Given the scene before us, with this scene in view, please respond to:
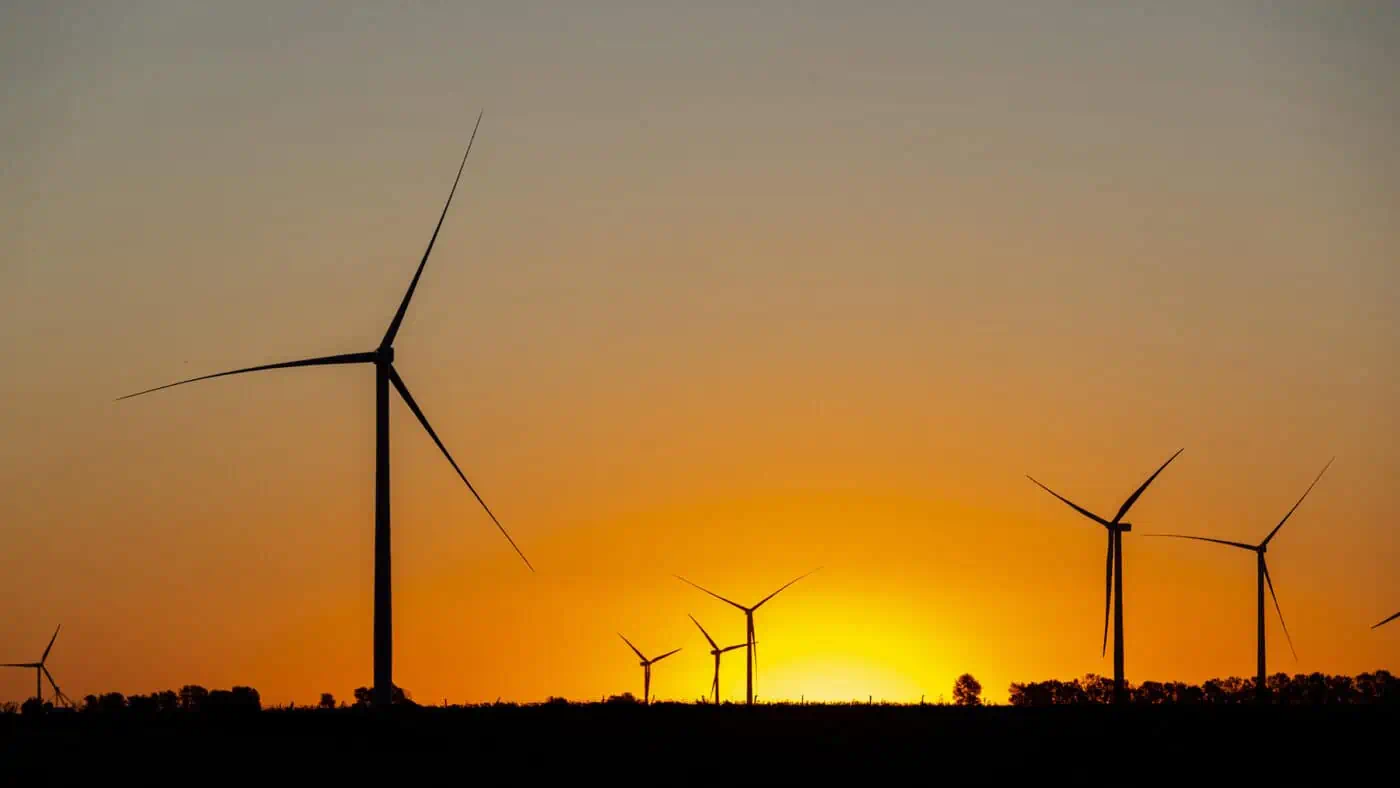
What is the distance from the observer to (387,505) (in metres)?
79.8

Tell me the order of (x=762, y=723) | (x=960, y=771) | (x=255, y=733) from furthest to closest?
(x=762, y=723) → (x=255, y=733) → (x=960, y=771)

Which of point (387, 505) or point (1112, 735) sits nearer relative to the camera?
point (1112, 735)

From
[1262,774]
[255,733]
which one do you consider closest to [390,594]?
[255,733]

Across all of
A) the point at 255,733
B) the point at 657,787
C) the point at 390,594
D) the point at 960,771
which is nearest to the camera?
the point at 657,787

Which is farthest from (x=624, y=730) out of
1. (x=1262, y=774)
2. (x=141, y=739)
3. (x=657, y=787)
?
(x=1262, y=774)

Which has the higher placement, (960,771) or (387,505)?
(387,505)

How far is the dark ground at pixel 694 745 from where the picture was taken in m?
60.2

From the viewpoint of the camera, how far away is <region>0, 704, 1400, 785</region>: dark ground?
60.2 m

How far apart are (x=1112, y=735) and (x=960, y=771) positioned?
995 cm

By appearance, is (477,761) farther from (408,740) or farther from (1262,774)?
(1262,774)

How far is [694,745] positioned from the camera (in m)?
64.5

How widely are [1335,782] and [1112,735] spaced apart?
9.58 meters

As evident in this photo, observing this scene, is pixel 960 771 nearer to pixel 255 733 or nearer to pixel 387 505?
pixel 255 733

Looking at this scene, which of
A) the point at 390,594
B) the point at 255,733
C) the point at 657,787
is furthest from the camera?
the point at 390,594
